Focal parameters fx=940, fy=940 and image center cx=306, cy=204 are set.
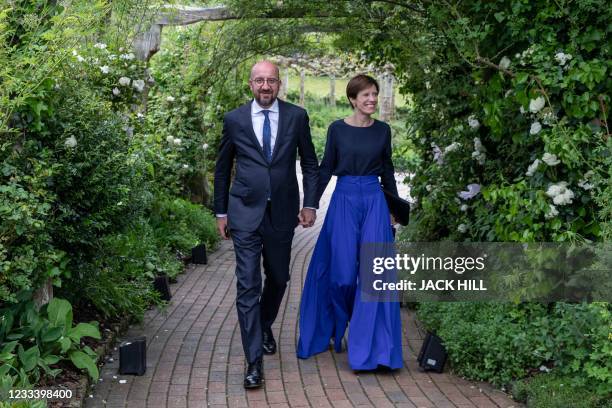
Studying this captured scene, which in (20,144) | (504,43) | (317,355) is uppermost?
(504,43)

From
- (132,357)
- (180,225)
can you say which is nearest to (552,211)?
(132,357)

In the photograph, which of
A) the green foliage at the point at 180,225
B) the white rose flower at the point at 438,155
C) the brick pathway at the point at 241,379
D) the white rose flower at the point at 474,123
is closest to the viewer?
the brick pathway at the point at 241,379

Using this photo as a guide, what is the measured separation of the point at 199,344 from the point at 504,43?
9.68ft

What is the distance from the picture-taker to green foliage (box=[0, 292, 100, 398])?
5133mm

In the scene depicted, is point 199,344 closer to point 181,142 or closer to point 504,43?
point 504,43

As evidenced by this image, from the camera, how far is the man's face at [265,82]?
18.8 feet

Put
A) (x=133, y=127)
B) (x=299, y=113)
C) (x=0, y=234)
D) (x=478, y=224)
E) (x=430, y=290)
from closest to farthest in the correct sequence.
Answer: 1. (x=0, y=234)
2. (x=299, y=113)
3. (x=478, y=224)
4. (x=430, y=290)
5. (x=133, y=127)

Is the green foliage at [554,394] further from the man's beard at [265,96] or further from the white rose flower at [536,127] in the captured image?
the man's beard at [265,96]

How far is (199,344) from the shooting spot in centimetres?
662

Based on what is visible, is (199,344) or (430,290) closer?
(199,344)

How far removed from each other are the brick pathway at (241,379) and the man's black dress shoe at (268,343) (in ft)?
0.25

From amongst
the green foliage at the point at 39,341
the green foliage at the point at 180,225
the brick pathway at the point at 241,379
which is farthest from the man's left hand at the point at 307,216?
the green foliage at the point at 180,225

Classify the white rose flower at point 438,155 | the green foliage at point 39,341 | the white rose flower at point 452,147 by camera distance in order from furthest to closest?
the white rose flower at point 438,155, the white rose flower at point 452,147, the green foliage at point 39,341

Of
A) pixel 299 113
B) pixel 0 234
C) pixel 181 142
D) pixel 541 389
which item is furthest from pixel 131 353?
pixel 181 142
